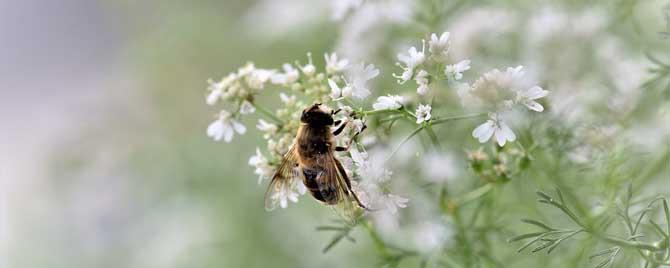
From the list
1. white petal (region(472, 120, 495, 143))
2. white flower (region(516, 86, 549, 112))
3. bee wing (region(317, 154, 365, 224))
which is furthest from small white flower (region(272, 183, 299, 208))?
white flower (region(516, 86, 549, 112))

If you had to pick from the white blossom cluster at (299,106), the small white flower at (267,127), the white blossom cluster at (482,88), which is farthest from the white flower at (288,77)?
the white blossom cluster at (482,88)

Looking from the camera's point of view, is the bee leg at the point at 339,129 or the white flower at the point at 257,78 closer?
the bee leg at the point at 339,129

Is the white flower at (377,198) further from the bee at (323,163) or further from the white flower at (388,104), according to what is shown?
the white flower at (388,104)

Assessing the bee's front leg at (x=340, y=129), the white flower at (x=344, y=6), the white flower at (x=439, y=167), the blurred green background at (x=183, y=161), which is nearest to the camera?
the bee's front leg at (x=340, y=129)

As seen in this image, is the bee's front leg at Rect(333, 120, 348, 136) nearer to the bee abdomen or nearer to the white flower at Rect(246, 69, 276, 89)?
the bee abdomen

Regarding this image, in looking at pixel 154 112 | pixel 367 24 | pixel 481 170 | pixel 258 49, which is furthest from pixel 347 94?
pixel 154 112

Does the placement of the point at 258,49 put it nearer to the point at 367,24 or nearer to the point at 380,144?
the point at 367,24
